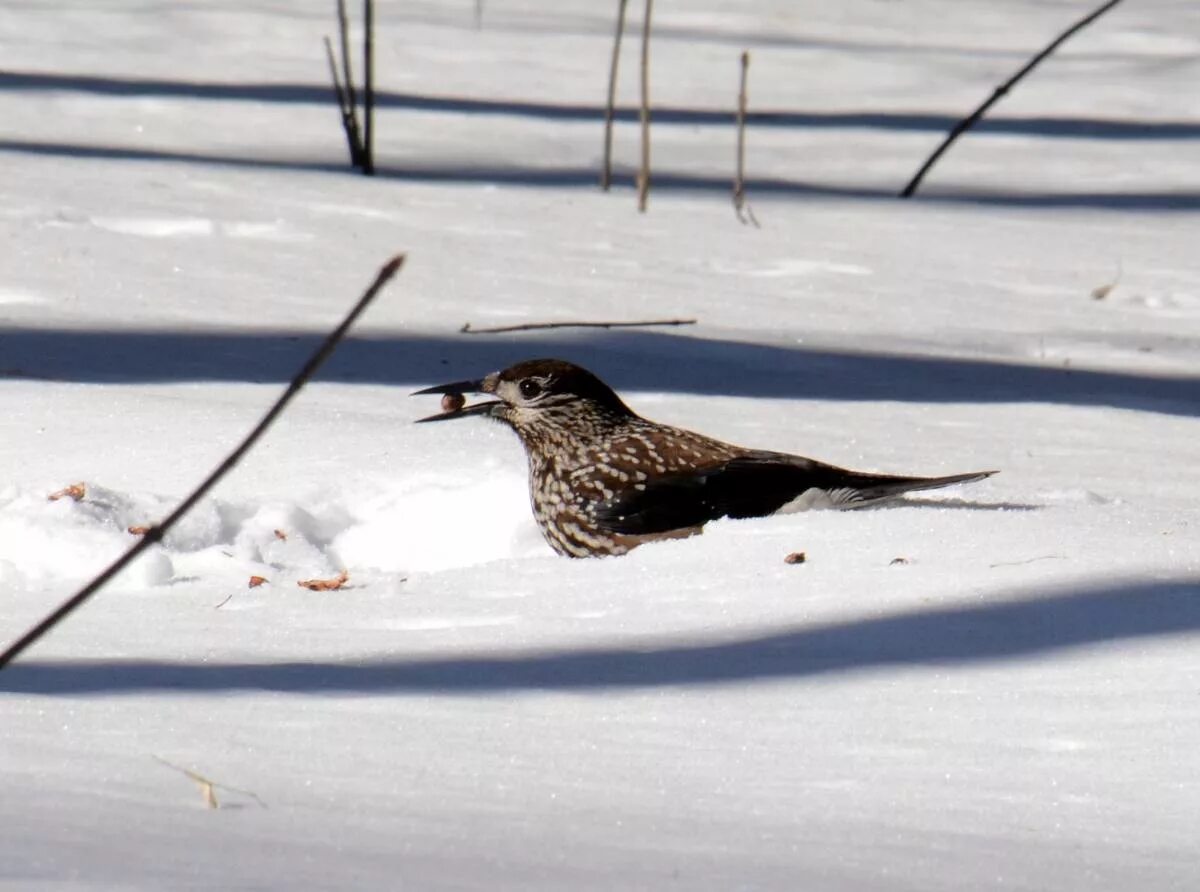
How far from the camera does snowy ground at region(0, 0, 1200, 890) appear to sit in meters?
2.09

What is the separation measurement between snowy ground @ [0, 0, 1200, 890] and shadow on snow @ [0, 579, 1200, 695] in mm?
12

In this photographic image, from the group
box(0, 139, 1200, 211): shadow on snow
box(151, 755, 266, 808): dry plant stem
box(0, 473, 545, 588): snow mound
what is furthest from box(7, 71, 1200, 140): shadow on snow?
box(151, 755, 266, 808): dry plant stem

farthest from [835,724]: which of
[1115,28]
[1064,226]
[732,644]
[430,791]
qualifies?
[1115,28]

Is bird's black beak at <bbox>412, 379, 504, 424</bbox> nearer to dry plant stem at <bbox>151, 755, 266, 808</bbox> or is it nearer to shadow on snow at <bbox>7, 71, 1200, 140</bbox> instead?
dry plant stem at <bbox>151, 755, 266, 808</bbox>

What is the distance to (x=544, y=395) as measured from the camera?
4.54 m

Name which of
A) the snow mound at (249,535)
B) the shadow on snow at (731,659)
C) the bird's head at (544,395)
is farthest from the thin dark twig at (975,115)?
the shadow on snow at (731,659)

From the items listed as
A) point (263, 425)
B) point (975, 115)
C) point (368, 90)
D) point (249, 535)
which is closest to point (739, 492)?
point (249, 535)

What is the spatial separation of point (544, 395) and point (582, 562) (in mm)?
833

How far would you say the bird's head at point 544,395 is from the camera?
4504 millimetres

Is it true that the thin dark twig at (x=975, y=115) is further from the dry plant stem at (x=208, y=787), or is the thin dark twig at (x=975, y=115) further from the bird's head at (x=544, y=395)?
the dry plant stem at (x=208, y=787)

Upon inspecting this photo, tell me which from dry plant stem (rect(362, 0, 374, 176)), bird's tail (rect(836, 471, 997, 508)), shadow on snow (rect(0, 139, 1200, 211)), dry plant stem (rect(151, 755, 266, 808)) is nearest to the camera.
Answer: dry plant stem (rect(151, 755, 266, 808))

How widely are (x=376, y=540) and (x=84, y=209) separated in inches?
142

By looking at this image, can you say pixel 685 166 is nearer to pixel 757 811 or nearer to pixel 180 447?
pixel 180 447

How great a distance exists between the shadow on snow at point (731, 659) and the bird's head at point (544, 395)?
143cm
